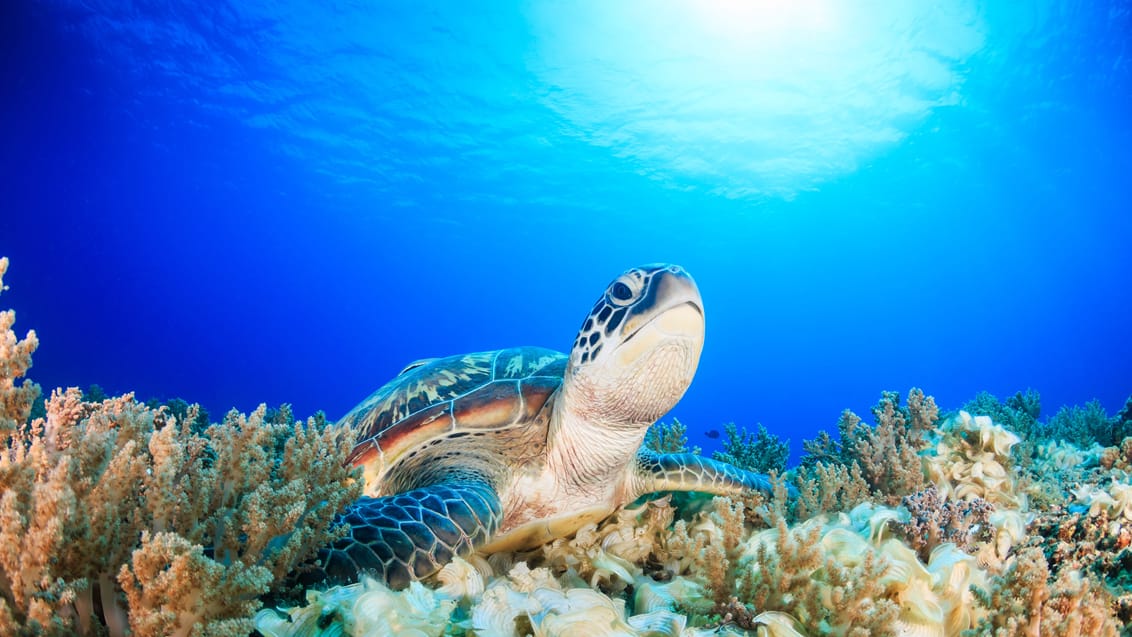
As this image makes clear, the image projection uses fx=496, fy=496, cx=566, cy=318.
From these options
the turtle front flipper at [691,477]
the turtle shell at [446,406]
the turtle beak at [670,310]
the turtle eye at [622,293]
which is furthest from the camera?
the turtle shell at [446,406]

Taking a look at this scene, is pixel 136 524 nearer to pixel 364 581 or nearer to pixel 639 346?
pixel 364 581

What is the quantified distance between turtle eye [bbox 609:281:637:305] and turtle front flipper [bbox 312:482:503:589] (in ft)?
3.41

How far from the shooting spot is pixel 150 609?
944mm

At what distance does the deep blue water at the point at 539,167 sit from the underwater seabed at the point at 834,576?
78.1ft

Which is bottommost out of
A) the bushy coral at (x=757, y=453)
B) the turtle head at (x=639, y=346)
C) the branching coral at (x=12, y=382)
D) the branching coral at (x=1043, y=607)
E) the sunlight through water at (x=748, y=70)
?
the branching coral at (x=1043, y=607)

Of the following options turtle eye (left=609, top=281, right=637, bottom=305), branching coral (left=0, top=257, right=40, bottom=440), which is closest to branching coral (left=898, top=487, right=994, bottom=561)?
turtle eye (left=609, top=281, right=637, bottom=305)

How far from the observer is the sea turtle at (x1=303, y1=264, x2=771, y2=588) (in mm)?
1848

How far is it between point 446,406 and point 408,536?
116 centimetres

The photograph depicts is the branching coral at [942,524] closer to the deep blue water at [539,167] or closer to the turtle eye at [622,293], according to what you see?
the turtle eye at [622,293]

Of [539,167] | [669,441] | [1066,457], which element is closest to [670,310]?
[669,441]

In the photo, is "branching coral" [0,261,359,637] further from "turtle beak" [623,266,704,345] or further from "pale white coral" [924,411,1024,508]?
"pale white coral" [924,411,1024,508]

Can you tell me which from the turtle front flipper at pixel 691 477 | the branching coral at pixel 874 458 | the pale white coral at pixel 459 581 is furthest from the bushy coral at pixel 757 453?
the pale white coral at pixel 459 581

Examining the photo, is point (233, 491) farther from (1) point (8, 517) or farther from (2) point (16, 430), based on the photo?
(2) point (16, 430)

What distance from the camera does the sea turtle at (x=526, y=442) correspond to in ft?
6.06
